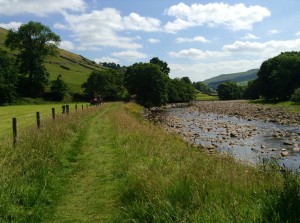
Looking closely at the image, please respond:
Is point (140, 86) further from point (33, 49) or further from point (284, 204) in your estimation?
point (284, 204)

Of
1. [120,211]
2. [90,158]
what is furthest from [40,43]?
[120,211]

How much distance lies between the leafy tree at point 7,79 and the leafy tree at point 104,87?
2450 centimetres

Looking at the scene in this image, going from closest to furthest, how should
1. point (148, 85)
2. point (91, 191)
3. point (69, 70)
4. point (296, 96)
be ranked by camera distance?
point (91, 191) → point (296, 96) → point (148, 85) → point (69, 70)

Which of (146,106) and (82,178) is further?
(146,106)

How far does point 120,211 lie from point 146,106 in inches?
3486

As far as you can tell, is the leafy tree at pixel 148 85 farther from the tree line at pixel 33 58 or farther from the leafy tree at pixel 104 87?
the tree line at pixel 33 58

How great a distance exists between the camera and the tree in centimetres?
10600

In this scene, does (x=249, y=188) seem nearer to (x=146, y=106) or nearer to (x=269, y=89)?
(x=146, y=106)

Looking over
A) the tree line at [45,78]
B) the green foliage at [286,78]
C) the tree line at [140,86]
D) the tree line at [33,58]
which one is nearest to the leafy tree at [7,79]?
the tree line at [45,78]

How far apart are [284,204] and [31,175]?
6959mm

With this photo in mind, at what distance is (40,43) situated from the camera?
109m

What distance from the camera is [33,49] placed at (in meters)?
107

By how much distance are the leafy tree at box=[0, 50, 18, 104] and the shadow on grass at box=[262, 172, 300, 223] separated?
88.2m

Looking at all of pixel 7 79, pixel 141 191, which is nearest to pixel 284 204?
pixel 141 191
